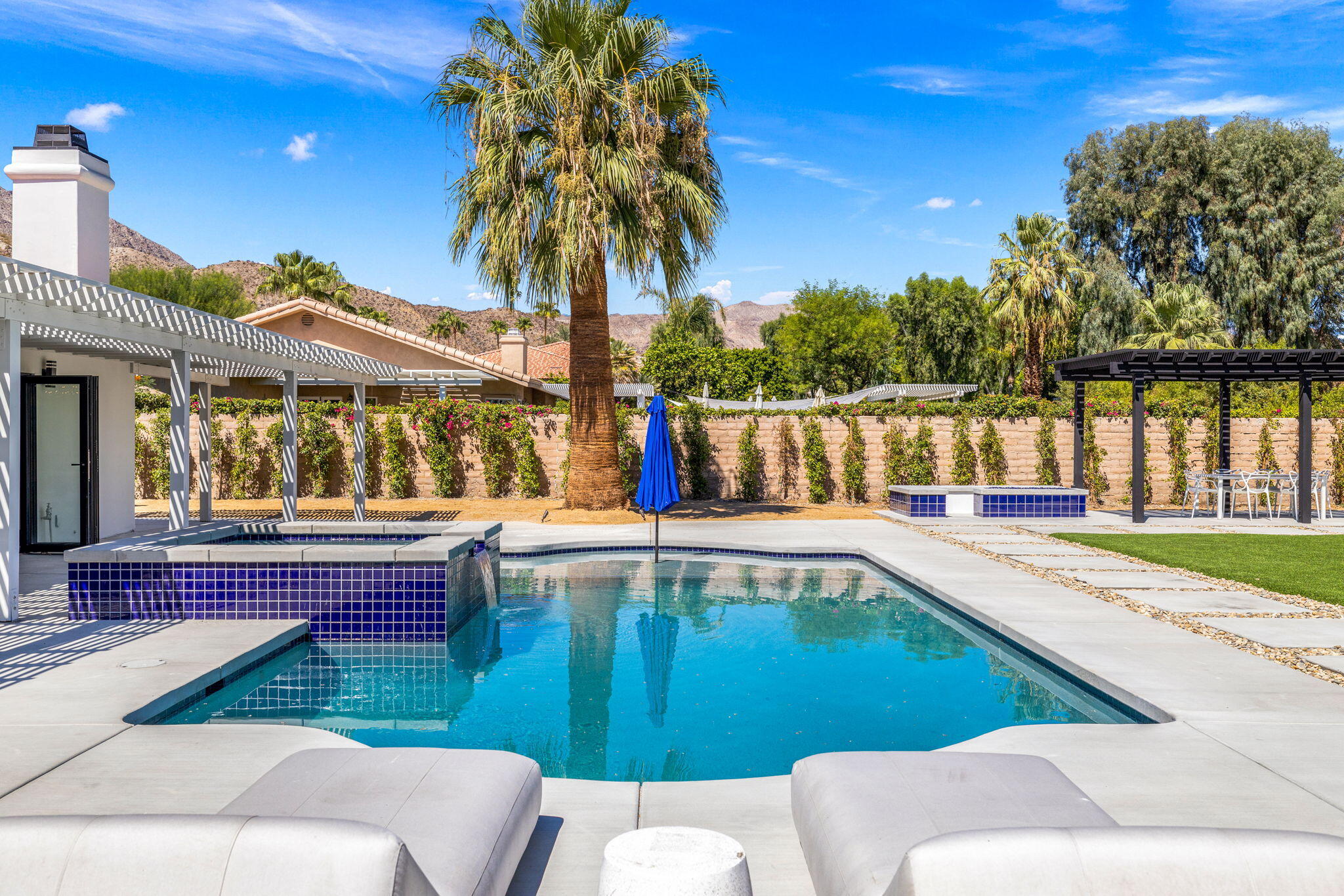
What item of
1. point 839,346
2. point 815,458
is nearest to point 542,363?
point 839,346

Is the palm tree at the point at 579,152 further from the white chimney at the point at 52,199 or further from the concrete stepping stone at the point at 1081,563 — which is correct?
the concrete stepping stone at the point at 1081,563

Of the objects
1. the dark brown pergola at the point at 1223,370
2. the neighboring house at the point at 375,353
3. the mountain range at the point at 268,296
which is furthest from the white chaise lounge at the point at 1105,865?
the mountain range at the point at 268,296

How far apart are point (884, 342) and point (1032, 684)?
128ft

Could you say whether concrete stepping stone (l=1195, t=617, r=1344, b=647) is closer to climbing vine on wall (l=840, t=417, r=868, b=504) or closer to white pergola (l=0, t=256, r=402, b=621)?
white pergola (l=0, t=256, r=402, b=621)

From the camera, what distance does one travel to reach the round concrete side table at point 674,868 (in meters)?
1.86

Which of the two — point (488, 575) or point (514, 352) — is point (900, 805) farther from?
point (514, 352)

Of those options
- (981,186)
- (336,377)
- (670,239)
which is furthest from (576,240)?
(981,186)

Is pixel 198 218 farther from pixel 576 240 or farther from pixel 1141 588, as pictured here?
pixel 1141 588

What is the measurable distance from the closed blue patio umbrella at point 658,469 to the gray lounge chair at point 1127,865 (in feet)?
28.4

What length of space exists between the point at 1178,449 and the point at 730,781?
1735 cm

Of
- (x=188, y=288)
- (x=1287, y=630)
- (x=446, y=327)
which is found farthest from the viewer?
(x=446, y=327)

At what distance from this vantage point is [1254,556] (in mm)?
10461

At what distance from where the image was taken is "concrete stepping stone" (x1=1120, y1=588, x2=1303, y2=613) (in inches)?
280

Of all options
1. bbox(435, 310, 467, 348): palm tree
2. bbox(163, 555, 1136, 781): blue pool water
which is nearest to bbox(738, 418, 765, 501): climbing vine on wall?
bbox(163, 555, 1136, 781): blue pool water
